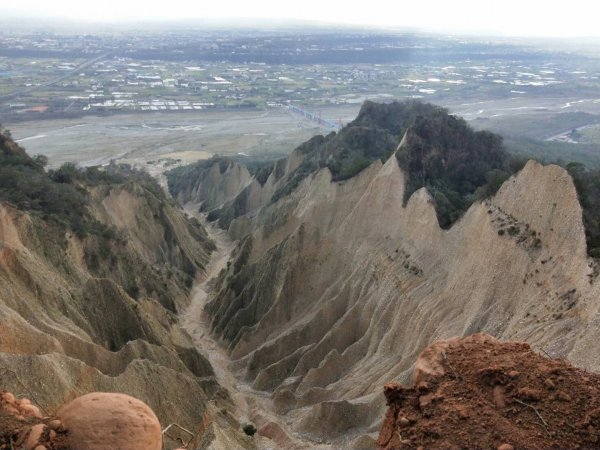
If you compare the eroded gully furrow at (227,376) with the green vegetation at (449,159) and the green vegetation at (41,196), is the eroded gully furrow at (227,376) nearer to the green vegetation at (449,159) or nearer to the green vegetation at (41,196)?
the green vegetation at (41,196)

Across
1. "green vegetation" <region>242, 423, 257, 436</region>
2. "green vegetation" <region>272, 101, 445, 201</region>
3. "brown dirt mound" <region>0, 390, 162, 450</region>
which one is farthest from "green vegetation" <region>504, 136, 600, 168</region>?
"brown dirt mound" <region>0, 390, 162, 450</region>

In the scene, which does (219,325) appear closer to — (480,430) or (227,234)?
(227,234)

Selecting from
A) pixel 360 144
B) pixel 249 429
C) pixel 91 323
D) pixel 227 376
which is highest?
pixel 360 144

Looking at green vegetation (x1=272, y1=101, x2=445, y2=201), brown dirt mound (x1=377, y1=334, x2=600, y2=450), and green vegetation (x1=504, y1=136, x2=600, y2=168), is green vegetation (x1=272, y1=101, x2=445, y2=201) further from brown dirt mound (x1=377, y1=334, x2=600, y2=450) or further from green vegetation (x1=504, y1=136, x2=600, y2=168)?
brown dirt mound (x1=377, y1=334, x2=600, y2=450)

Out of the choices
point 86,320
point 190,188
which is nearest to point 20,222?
point 86,320

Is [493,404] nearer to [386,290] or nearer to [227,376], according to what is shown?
[386,290]

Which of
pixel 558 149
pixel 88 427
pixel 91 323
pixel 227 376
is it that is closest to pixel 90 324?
pixel 91 323
